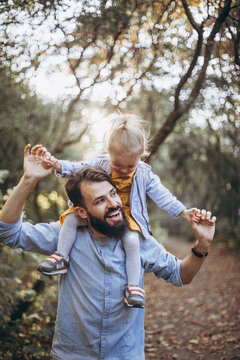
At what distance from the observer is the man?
1.97 meters

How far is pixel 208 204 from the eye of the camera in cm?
1545

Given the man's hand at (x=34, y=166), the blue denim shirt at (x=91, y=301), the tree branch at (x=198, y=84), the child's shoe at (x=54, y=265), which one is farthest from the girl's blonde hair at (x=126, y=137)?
the tree branch at (x=198, y=84)

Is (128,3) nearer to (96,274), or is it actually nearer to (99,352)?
(96,274)

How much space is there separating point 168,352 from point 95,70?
171 inches

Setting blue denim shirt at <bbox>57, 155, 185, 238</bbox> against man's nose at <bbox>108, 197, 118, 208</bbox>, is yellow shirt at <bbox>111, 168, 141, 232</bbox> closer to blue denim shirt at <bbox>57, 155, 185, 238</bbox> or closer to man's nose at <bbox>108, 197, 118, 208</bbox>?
blue denim shirt at <bbox>57, 155, 185, 238</bbox>

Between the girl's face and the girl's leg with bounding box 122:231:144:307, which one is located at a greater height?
the girl's face

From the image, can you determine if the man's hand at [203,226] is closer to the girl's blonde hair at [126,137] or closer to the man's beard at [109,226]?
the man's beard at [109,226]

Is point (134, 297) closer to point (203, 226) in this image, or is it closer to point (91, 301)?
point (91, 301)

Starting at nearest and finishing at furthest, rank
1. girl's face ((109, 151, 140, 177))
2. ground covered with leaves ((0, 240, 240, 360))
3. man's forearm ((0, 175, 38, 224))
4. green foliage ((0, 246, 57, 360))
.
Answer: man's forearm ((0, 175, 38, 224)) < girl's face ((109, 151, 140, 177)) < green foliage ((0, 246, 57, 360)) < ground covered with leaves ((0, 240, 240, 360))

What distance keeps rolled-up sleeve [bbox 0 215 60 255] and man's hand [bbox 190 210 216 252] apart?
97 cm

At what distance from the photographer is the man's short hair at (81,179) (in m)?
2.07

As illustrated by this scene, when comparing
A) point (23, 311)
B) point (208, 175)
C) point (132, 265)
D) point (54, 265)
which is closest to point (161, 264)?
point (132, 265)

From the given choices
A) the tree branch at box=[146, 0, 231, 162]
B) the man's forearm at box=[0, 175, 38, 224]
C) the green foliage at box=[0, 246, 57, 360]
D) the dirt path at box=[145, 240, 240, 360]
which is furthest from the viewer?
the dirt path at box=[145, 240, 240, 360]

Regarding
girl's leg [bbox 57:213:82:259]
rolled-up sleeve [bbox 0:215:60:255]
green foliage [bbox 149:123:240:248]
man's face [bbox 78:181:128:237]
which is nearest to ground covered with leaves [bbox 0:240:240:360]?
rolled-up sleeve [bbox 0:215:60:255]
